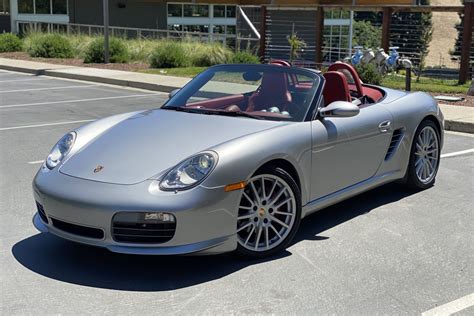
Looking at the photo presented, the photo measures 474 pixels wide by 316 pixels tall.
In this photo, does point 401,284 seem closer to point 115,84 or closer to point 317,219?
point 317,219

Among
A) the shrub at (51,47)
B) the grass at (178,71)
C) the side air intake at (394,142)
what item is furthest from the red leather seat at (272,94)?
the shrub at (51,47)

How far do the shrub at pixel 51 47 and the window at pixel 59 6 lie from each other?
14.9m

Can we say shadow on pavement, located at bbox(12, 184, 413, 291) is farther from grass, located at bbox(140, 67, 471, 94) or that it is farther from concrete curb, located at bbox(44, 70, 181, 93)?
grass, located at bbox(140, 67, 471, 94)

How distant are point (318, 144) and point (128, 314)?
2079 millimetres

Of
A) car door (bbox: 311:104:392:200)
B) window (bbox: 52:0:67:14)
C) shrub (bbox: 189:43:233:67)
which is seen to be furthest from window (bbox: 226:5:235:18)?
car door (bbox: 311:104:392:200)

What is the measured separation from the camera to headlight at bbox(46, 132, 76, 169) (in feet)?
15.4

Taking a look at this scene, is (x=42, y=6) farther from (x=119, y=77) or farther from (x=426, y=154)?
(x=426, y=154)

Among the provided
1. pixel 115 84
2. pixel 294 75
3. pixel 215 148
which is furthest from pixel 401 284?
pixel 115 84

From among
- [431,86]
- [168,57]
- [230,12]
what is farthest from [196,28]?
[431,86]

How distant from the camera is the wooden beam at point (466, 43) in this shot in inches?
660

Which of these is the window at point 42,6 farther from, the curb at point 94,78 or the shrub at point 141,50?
the curb at point 94,78

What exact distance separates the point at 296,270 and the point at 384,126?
195 centimetres

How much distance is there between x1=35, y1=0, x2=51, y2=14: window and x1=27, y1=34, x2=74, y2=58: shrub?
1398 centimetres

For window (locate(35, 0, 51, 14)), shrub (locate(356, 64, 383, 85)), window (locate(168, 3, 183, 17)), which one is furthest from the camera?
window (locate(168, 3, 183, 17))
